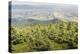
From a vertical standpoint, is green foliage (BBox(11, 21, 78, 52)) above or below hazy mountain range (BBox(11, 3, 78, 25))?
below

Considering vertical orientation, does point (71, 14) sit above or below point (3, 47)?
above

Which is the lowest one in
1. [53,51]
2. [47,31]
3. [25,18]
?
[53,51]

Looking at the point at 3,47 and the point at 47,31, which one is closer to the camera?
the point at 3,47

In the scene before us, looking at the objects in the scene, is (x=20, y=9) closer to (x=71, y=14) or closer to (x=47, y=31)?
(x=47, y=31)

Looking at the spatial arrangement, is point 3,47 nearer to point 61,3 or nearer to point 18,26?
point 18,26

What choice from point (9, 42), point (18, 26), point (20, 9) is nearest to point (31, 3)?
point (20, 9)

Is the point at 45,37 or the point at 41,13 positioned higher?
the point at 41,13

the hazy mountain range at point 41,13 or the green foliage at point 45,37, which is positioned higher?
the hazy mountain range at point 41,13
